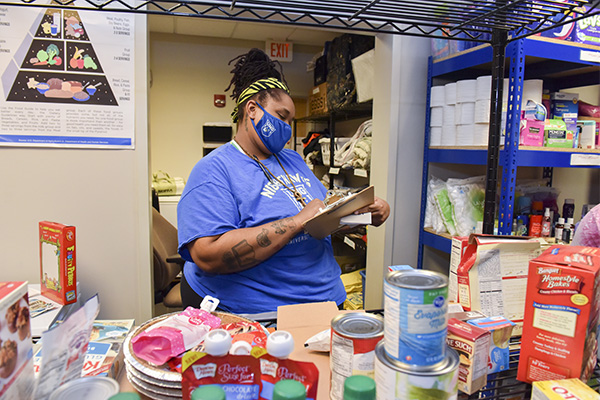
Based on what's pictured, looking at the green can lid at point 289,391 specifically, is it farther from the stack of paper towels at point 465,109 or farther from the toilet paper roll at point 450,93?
the toilet paper roll at point 450,93

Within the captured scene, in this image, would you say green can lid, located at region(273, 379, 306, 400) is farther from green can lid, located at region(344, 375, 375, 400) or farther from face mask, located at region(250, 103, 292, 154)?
face mask, located at region(250, 103, 292, 154)

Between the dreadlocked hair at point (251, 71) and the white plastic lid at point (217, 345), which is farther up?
Answer: the dreadlocked hair at point (251, 71)

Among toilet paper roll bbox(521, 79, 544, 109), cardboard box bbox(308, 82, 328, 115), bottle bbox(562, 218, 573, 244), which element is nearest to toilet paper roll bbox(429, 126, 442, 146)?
toilet paper roll bbox(521, 79, 544, 109)

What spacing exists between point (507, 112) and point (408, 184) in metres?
0.79

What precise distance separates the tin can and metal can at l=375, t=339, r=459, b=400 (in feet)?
0.03

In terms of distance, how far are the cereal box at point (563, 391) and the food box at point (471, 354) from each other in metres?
0.09

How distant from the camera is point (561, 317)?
713mm

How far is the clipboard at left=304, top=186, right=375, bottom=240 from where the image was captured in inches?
48.0

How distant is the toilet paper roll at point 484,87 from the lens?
1.89 metres

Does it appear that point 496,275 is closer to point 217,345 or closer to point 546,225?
point 217,345

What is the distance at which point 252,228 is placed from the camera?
4.38 ft

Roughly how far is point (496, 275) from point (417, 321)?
0.47 meters

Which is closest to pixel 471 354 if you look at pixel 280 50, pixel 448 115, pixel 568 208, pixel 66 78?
pixel 448 115

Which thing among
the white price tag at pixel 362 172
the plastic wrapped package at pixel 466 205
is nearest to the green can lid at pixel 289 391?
the plastic wrapped package at pixel 466 205
